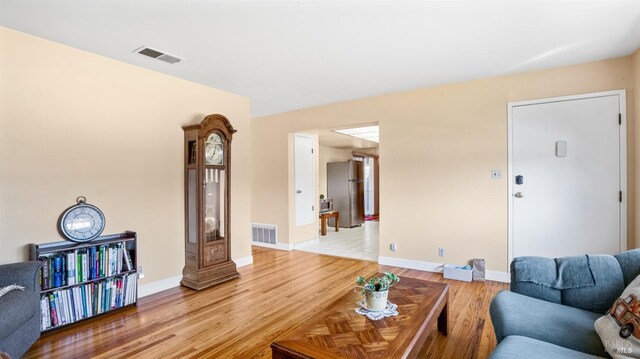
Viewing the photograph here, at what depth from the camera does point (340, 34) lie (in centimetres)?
257

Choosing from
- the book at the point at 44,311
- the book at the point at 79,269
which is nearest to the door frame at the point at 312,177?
the book at the point at 79,269

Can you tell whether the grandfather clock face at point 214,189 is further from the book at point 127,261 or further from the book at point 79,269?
the book at point 79,269

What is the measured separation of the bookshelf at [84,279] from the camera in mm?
2410

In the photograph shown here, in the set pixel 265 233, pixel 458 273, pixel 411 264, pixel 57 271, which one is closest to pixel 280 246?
pixel 265 233

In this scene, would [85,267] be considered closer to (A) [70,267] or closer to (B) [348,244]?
(A) [70,267]

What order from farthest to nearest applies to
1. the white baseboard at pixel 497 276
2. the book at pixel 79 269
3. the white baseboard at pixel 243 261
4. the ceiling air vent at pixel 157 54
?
1. the white baseboard at pixel 243 261
2. the white baseboard at pixel 497 276
3. the ceiling air vent at pixel 157 54
4. the book at pixel 79 269

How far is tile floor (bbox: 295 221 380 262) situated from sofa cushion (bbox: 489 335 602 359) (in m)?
3.10

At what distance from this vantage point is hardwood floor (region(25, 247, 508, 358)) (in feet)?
7.14

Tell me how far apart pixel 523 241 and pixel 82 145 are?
4628mm

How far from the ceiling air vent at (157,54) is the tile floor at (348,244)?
3.50m

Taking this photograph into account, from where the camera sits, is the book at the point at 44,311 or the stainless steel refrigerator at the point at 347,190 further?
the stainless steel refrigerator at the point at 347,190

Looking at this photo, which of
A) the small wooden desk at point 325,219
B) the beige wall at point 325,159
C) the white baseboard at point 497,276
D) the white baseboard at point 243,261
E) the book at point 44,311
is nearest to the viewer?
the book at point 44,311

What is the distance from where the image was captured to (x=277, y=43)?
2.72 meters

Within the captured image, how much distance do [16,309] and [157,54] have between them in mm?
2264
